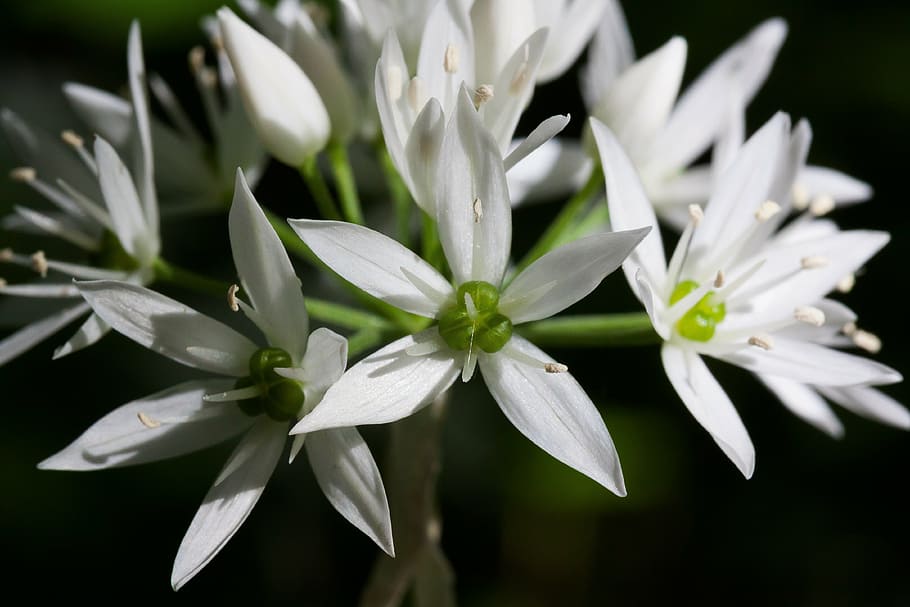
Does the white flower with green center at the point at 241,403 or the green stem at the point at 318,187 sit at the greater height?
the green stem at the point at 318,187

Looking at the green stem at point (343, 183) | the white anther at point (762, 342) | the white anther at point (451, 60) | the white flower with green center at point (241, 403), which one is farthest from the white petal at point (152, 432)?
the white anther at point (762, 342)

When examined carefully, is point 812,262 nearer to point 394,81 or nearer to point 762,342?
point 762,342

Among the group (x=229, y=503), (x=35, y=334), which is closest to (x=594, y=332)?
(x=229, y=503)

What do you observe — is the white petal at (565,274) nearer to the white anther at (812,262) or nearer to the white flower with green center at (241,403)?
the white flower with green center at (241,403)

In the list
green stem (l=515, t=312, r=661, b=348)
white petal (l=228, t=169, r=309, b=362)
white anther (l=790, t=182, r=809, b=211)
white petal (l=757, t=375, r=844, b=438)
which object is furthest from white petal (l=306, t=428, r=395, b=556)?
white anther (l=790, t=182, r=809, b=211)

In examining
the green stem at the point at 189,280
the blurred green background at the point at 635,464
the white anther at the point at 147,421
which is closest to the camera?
the white anther at the point at 147,421

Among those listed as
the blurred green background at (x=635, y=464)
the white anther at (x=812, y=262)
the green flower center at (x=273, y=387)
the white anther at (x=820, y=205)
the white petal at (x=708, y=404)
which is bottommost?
the blurred green background at (x=635, y=464)
